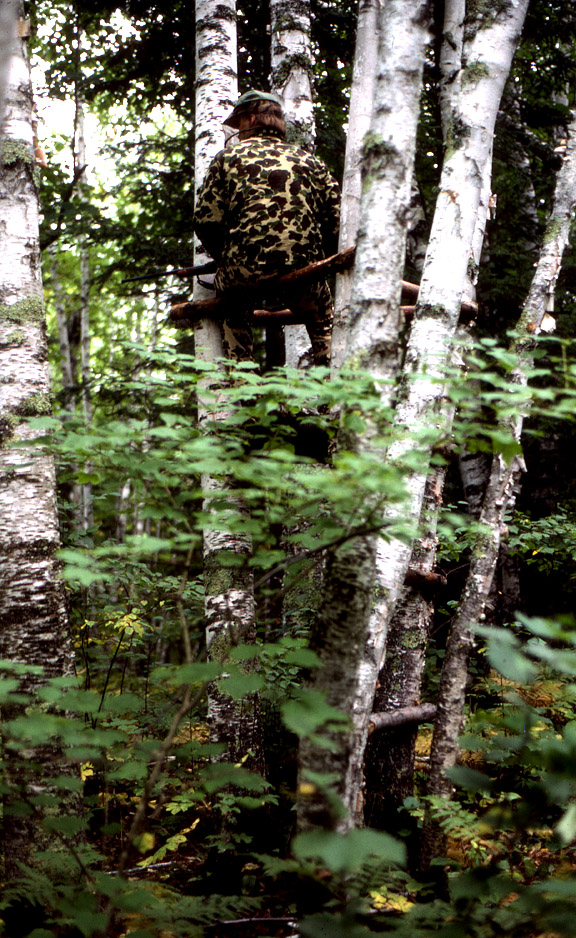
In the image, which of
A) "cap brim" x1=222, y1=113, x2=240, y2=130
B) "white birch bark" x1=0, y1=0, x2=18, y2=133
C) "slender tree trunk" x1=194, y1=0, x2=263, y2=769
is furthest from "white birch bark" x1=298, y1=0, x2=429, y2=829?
"white birch bark" x1=0, y1=0, x2=18, y2=133

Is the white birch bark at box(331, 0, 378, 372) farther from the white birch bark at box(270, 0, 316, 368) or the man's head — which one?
the white birch bark at box(270, 0, 316, 368)

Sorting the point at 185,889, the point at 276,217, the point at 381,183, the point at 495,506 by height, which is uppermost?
the point at 276,217

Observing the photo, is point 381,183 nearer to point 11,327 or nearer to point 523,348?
point 523,348

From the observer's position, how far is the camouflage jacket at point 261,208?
13.1ft

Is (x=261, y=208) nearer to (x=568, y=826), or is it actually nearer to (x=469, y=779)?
(x=469, y=779)

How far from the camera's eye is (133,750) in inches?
105

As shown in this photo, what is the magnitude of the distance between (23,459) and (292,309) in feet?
6.87

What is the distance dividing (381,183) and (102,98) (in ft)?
33.9

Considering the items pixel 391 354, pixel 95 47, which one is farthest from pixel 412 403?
pixel 95 47

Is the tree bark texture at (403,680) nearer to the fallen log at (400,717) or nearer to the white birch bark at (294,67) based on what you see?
the fallen log at (400,717)

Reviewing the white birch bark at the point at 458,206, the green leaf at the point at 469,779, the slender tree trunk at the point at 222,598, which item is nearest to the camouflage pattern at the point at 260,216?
the slender tree trunk at the point at 222,598

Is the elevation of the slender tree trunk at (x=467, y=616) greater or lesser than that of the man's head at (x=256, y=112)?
lesser

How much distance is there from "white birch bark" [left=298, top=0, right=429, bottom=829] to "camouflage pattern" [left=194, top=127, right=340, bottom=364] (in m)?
1.42

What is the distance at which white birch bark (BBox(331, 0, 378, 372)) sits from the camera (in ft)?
13.2
